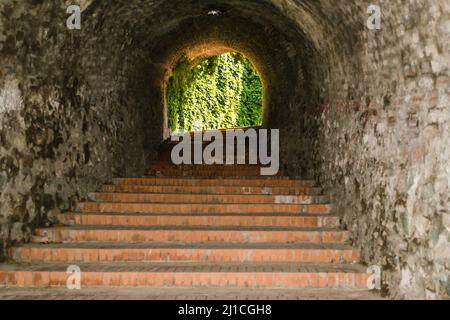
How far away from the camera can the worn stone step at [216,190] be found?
26.4ft

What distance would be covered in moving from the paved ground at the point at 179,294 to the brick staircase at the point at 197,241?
18cm

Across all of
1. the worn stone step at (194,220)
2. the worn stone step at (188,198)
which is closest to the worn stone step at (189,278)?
the worn stone step at (194,220)

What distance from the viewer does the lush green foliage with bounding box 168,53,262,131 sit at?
17.4 metres

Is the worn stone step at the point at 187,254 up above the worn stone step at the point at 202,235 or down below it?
below

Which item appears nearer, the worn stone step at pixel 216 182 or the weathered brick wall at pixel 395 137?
the weathered brick wall at pixel 395 137

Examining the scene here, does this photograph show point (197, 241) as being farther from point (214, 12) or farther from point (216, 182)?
point (214, 12)

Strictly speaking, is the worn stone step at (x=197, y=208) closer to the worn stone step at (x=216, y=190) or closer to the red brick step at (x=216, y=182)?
the worn stone step at (x=216, y=190)

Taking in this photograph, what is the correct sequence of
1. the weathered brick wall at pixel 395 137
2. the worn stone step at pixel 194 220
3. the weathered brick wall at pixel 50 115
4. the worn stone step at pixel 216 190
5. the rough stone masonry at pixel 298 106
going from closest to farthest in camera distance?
the weathered brick wall at pixel 395 137 → the rough stone masonry at pixel 298 106 → the weathered brick wall at pixel 50 115 → the worn stone step at pixel 194 220 → the worn stone step at pixel 216 190

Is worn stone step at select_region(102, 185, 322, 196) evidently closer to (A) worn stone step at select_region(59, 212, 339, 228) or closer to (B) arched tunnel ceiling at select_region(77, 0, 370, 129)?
(A) worn stone step at select_region(59, 212, 339, 228)

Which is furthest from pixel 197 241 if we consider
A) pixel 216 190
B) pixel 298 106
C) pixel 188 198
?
pixel 298 106

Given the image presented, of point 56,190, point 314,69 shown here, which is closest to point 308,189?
point 314,69

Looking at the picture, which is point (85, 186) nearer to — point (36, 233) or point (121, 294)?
point (36, 233)

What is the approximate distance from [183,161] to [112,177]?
3.18m

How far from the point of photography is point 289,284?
206 inches
